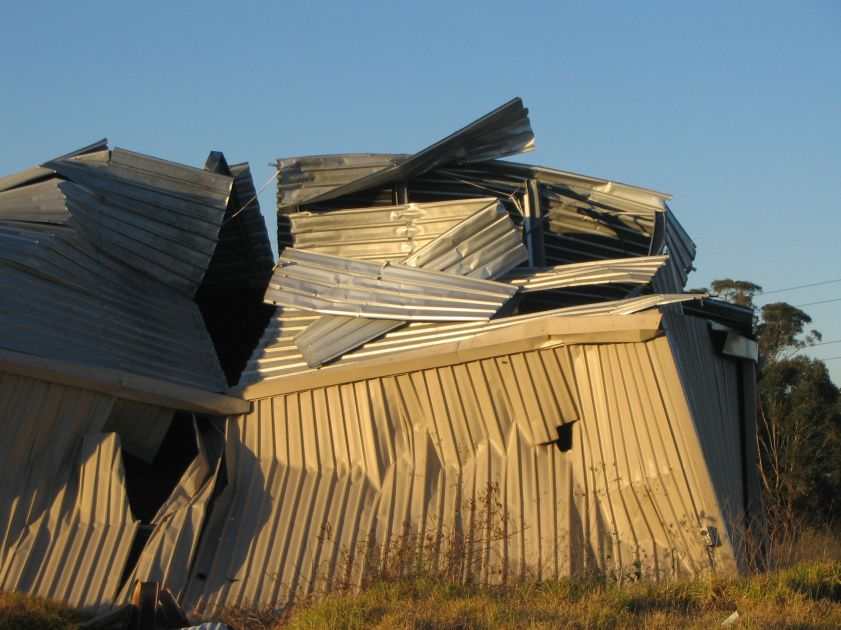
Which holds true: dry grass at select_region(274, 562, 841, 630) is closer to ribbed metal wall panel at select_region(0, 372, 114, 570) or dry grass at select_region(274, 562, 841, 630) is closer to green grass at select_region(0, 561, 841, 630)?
green grass at select_region(0, 561, 841, 630)

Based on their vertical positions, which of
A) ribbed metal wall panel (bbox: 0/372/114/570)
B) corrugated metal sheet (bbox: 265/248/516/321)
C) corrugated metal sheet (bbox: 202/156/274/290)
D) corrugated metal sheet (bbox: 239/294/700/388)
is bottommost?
ribbed metal wall panel (bbox: 0/372/114/570)

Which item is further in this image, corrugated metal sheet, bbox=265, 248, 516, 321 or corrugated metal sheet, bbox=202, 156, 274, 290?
corrugated metal sheet, bbox=202, 156, 274, 290

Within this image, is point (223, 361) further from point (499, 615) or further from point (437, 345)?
point (499, 615)

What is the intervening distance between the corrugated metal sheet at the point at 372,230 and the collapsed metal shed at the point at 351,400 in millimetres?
27

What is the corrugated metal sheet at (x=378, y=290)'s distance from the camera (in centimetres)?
1169

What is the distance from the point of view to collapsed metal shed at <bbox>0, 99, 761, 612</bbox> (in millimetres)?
10289

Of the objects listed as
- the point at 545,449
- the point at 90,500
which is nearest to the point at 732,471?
the point at 545,449

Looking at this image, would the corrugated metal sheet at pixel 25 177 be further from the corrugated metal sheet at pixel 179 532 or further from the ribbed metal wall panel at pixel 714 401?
the ribbed metal wall panel at pixel 714 401

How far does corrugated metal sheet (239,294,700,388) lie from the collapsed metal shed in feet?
0.10

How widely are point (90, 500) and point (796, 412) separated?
65.5ft

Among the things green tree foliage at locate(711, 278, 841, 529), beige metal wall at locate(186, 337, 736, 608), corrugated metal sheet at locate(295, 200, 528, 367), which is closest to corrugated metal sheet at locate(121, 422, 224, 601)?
beige metal wall at locate(186, 337, 736, 608)

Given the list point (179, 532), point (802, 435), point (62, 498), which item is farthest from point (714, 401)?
point (802, 435)

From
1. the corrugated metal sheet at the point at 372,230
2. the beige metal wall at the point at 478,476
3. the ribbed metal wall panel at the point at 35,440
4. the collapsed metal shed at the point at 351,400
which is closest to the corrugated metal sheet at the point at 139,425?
the collapsed metal shed at the point at 351,400

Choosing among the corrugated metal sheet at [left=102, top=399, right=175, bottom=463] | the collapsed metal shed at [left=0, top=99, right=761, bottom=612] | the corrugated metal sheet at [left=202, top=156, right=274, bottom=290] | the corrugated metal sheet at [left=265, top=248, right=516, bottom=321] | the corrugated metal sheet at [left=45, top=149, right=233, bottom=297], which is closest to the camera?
the collapsed metal shed at [left=0, top=99, right=761, bottom=612]
